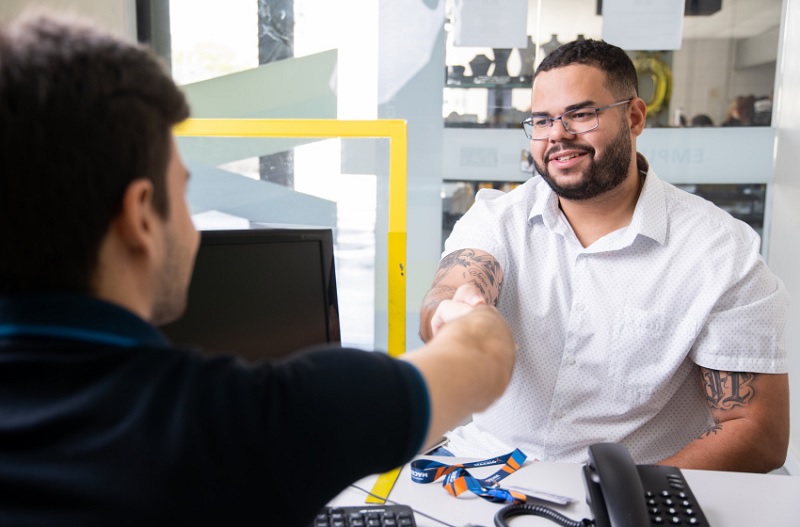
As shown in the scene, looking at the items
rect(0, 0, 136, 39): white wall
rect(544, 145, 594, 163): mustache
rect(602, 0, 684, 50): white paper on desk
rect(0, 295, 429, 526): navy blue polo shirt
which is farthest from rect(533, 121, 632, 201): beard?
rect(0, 0, 136, 39): white wall

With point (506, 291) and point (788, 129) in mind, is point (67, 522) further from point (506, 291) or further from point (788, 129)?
point (788, 129)

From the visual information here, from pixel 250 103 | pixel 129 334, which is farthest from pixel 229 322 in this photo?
pixel 250 103

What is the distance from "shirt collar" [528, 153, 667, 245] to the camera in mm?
1732

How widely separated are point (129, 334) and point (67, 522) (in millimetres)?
149

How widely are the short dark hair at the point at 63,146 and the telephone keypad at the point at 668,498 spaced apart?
886 mm

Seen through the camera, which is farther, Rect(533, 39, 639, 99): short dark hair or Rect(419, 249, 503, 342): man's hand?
Rect(533, 39, 639, 99): short dark hair

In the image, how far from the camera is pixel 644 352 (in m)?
1.68

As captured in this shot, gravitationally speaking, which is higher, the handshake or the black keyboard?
the handshake

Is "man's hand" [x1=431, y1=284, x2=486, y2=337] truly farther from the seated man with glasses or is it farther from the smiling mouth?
the smiling mouth

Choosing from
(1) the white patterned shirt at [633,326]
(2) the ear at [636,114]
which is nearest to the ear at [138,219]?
(1) the white patterned shirt at [633,326]

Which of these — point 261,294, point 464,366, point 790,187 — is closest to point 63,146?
point 464,366

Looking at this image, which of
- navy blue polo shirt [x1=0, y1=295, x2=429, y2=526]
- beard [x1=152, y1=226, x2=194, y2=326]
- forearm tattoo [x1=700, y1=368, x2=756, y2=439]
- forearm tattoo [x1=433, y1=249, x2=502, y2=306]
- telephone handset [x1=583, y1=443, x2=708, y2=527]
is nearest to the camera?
navy blue polo shirt [x1=0, y1=295, x2=429, y2=526]

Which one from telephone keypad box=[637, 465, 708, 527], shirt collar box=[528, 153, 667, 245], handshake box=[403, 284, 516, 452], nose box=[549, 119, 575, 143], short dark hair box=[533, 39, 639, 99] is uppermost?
short dark hair box=[533, 39, 639, 99]

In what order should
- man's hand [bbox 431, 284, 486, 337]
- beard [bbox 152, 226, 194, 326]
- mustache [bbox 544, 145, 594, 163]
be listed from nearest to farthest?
beard [bbox 152, 226, 194, 326]
man's hand [bbox 431, 284, 486, 337]
mustache [bbox 544, 145, 594, 163]
